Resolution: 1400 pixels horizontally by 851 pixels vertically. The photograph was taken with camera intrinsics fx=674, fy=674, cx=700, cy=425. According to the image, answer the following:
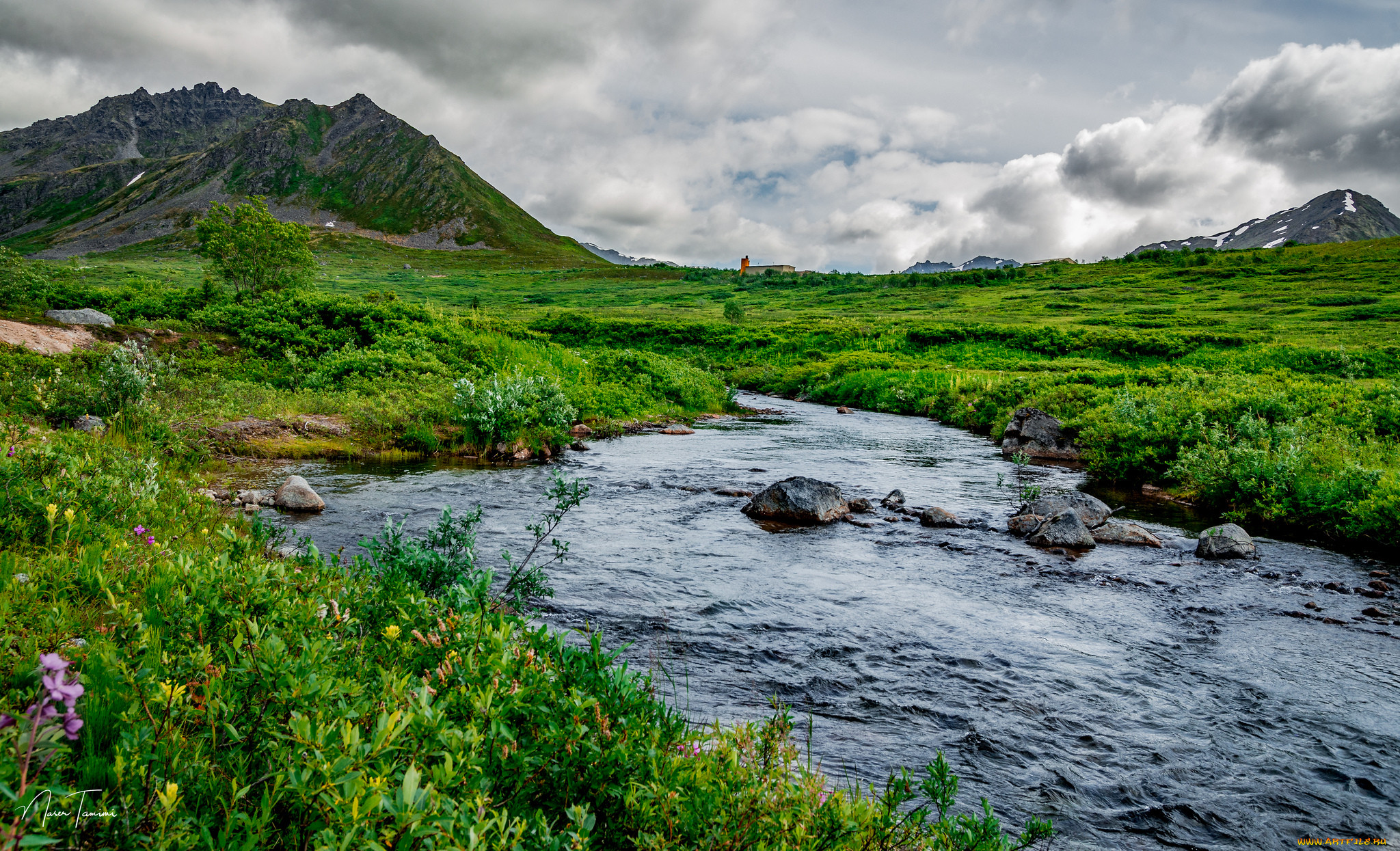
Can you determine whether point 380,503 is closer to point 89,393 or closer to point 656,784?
point 89,393

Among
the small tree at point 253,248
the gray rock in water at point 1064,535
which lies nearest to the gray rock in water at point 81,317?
the small tree at point 253,248

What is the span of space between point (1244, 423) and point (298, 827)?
20.4 meters

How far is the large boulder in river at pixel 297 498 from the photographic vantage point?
11.5 metres

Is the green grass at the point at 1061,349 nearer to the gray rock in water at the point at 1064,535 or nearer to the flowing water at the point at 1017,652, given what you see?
the flowing water at the point at 1017,652

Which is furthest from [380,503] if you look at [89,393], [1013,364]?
[1013,364]

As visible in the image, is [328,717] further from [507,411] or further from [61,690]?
[507,411]

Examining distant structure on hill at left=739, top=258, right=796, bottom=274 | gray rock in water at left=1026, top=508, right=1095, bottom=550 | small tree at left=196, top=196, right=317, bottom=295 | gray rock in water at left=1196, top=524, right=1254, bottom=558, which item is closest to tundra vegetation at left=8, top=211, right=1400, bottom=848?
small tree at left=196, top=196, right=317, bottom=295

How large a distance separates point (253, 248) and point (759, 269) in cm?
14182

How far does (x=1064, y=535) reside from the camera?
39.2 feet

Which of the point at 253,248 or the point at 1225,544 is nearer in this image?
the point at 1225,544

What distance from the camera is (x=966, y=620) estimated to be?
8.57m

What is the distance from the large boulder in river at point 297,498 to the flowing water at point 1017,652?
1.83 feet

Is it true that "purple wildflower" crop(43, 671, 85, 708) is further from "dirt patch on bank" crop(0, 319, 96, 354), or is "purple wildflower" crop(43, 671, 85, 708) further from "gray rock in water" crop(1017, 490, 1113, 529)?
"dirt patch on bank" crop(0, 319, 96, 354)

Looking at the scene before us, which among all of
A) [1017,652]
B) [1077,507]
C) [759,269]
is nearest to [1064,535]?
[1077,507]
